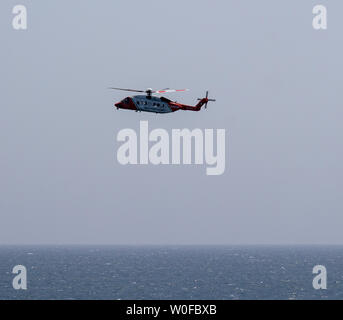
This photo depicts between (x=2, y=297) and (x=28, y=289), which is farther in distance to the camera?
(x=28, y=289)

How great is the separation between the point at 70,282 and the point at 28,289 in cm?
1822

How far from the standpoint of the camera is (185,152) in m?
49.7

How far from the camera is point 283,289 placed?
157375 millimetres

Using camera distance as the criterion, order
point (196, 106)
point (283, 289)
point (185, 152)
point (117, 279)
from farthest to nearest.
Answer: point (117, 279), point (283, 289), point (196, 106), point (185, 152)

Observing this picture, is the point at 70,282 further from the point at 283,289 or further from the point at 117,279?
the point at 283,289
